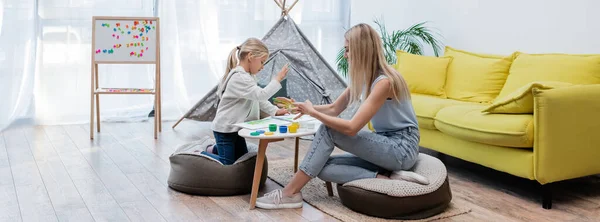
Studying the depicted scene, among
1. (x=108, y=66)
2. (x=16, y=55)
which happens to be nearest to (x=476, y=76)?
(x=108, y=66)

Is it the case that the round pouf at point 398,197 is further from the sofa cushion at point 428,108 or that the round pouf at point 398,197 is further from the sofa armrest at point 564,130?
the sofa cushion at point 428,108

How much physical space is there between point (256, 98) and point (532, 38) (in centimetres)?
221

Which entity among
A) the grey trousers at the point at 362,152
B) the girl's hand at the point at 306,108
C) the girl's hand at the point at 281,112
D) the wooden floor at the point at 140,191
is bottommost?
the wooden floor at the point at 140,191

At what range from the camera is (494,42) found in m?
4.75

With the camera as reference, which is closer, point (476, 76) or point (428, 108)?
point (428, 108)

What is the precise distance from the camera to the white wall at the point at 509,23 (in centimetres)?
411

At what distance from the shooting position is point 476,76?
4.25m

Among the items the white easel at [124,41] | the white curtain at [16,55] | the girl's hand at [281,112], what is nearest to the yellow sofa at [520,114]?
the girl's hand at [281,112]

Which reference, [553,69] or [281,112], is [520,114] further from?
[281,112]

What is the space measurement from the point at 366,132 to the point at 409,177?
0.27 meters

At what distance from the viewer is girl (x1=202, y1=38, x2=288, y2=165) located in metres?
3.14

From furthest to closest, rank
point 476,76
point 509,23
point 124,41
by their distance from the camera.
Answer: point 124,41 < point 509,23 < point 476,76

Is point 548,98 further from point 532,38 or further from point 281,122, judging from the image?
point 532,38

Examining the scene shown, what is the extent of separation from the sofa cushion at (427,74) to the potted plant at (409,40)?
71 cm
